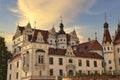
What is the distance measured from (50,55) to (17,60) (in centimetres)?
950

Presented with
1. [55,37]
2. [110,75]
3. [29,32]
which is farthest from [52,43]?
[110,75]

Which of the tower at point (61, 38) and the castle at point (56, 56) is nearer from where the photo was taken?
the castle at point (56, 56)

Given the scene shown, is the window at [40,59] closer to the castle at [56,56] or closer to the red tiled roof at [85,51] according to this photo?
the castle at [56,56]

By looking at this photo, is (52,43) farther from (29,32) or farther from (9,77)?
(9,77)

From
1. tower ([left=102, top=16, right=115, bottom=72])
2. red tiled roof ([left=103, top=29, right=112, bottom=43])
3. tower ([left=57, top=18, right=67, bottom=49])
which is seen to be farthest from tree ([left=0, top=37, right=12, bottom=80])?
red tiled roof ([left=103, top=29, right=112, bottom=43])

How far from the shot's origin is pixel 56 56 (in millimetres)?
59281

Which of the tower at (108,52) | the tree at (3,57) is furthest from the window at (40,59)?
the tower at (108,52)

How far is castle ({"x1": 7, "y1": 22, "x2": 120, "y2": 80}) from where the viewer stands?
186 feet

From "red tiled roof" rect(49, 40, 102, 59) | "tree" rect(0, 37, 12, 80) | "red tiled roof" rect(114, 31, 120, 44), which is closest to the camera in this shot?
"red tiled roof" rect(49, 40, 102, 59)

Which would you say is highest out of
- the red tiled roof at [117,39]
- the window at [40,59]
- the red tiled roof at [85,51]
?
the red tiled roof at [117,39]

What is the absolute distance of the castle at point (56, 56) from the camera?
186ft

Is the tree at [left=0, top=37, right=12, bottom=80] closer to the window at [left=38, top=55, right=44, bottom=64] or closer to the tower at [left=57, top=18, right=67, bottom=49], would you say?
the tower at [left=57, top=18, right=67, bottom=49]

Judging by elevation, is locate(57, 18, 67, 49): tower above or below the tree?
above

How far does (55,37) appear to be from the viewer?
245ft
